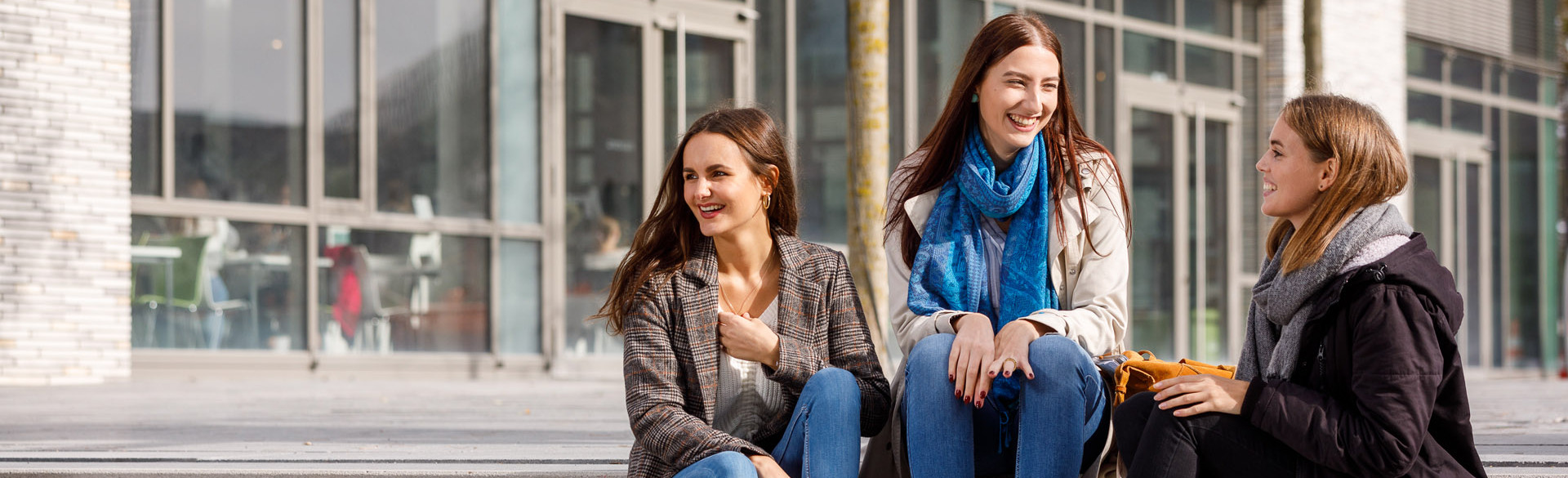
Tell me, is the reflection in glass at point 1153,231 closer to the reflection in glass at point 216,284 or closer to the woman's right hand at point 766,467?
the reflection in glass at point 216,284

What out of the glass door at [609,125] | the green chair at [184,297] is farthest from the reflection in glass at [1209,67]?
the green chair at [184,297]

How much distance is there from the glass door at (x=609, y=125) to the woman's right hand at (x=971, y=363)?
800 centimetres

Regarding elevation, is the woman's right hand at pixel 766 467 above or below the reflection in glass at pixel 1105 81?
below

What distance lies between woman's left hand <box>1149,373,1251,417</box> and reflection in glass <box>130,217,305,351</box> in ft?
25.7

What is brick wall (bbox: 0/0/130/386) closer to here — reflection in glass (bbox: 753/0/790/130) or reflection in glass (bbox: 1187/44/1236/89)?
reflection in glass (bbox: 753/0/790/130)

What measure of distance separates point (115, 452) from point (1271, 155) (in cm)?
345

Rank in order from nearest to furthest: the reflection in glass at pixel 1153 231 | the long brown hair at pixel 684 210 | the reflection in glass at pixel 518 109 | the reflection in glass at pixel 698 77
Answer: the long brown hair at pixel 684 210
the reflection in glass at pixel 518 109
the reflection in glass at pixel 698 77
the reflection in glass at pixel 1153 231

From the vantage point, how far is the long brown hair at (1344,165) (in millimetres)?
2830

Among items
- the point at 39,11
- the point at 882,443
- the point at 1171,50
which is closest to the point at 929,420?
the point at 882,443

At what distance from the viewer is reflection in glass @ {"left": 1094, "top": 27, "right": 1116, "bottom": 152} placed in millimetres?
14555

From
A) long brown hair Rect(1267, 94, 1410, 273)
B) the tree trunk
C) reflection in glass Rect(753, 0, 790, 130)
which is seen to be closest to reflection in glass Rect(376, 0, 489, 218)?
reflection in glass Rect(753, 0, 790, 130)

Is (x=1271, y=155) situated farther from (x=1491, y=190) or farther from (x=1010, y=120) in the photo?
(x=1491, y=190)

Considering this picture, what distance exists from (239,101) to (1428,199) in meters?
14.9

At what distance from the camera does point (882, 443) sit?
3414 millimetres
